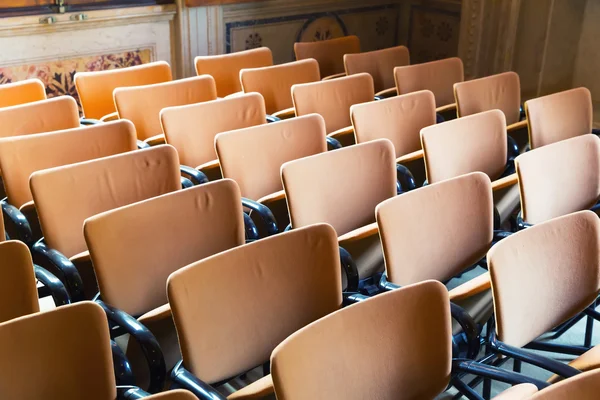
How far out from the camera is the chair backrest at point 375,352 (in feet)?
5.32

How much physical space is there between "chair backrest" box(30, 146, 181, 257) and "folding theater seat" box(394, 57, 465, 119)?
1903mm

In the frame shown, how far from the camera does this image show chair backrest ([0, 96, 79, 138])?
321cm

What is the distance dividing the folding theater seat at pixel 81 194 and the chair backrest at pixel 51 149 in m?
0.36

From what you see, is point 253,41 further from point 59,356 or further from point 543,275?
point 59,356

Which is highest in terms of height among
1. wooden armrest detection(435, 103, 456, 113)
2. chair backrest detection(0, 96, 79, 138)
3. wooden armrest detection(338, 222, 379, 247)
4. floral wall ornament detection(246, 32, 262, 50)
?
floral wall ornament detection(246, 32, 262, 50)

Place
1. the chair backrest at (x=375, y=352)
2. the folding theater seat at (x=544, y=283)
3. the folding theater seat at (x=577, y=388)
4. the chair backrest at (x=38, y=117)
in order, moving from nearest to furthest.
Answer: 1. the folding theater seat at (x=577, y=388)
2. the chair backrest at (x=375, y=352)
3. the folding theater seat at (x=544, y=283)
4. the chair backrest at (x=38, y=117)

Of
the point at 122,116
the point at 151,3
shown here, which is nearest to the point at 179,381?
the point at 122,116

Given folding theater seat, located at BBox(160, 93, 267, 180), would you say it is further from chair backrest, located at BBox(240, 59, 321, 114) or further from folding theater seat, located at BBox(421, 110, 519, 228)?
folding theater seat, located at BBox(421, 110, 519, 228)

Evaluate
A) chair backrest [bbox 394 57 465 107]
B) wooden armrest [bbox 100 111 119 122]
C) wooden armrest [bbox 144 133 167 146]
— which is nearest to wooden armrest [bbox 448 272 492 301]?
wooden armrest [bbox 144 133 167 146]

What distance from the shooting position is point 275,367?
155 centimetres

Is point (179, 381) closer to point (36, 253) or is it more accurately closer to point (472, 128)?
point (36, 253)

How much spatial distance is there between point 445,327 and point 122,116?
7.51 ft

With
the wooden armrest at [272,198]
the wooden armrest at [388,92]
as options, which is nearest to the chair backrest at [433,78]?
the wooden armrest at [388,92]

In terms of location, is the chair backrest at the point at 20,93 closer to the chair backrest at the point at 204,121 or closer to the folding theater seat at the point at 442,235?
the chair backrest at the point at 204,121
